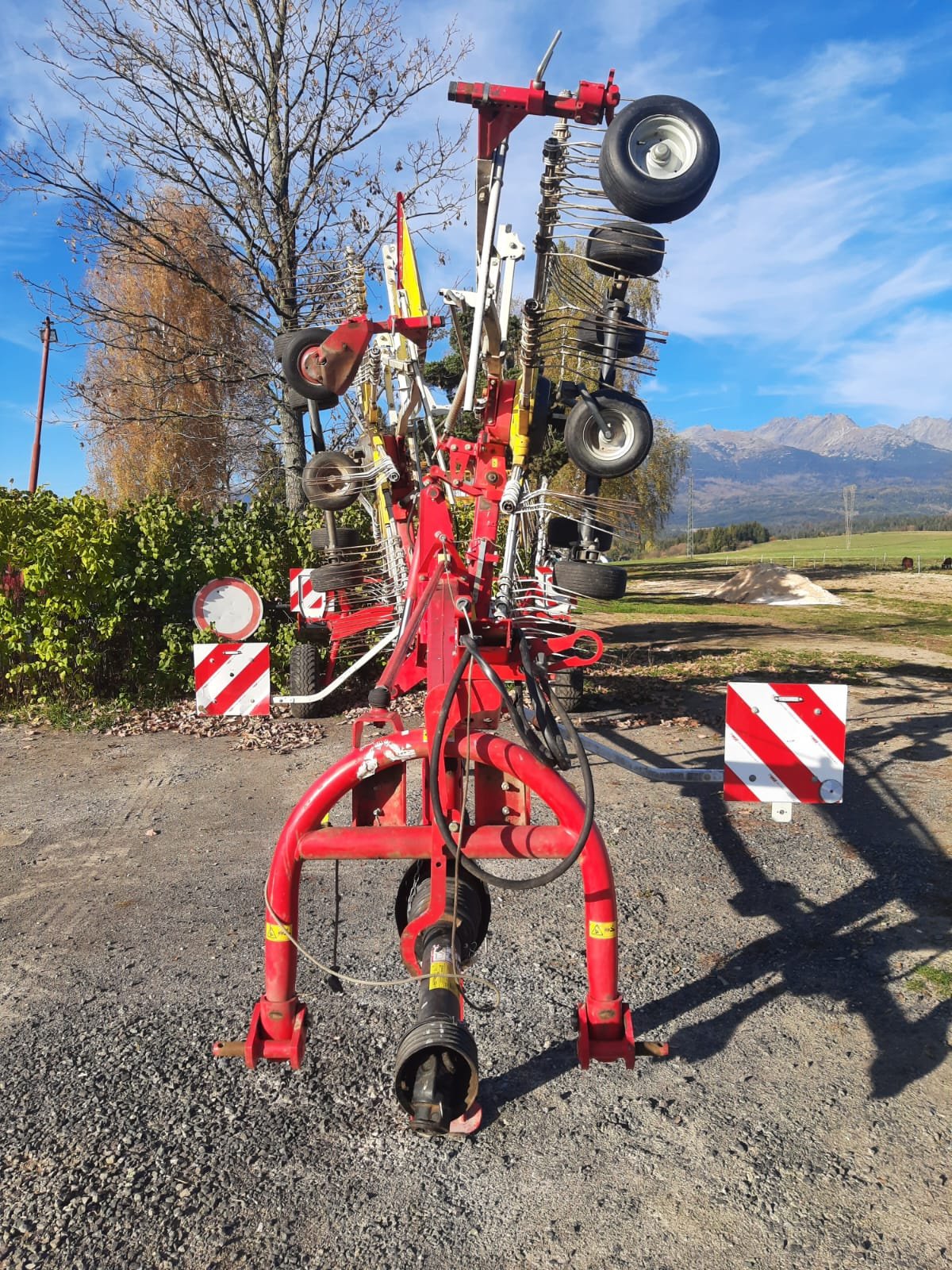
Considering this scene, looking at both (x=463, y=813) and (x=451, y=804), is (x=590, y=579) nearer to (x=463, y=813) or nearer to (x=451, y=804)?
(x=451, y=804)

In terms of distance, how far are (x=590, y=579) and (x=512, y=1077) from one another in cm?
293

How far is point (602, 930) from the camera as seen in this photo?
290cm

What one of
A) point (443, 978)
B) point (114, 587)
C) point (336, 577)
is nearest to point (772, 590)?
point (336, 577)

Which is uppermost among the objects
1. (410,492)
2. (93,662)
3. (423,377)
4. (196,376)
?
(196,376)

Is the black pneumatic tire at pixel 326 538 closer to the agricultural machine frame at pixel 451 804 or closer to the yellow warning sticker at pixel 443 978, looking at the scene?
the agricultural machine frame at pixel 451 804

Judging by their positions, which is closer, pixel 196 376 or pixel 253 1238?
pixel 253 1238

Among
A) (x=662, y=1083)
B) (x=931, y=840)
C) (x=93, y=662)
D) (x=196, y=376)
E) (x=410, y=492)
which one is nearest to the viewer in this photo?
(x=662, y=1083)

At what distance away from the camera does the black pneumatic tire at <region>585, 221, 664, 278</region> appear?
424 centimetres

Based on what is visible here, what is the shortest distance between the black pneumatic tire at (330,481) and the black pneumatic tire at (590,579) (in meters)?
1.57

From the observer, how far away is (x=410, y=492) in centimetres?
597

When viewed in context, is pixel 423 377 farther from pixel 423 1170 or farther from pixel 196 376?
pixel 196 376

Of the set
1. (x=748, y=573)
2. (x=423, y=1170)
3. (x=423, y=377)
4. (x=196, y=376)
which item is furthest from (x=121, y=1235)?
(x=748, y=573)

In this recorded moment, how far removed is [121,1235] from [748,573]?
1104 inches

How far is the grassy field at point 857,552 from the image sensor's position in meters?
54.6
